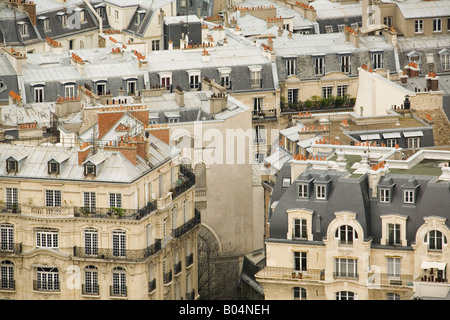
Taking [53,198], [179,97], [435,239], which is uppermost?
[179,97]

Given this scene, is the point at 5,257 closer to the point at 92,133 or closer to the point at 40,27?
the point at 92,133

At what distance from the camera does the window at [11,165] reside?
98.8 m

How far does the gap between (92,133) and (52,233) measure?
7.46 meters

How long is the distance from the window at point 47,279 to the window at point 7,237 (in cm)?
183

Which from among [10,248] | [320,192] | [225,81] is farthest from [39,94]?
[320,192]

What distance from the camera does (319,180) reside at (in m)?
93.0

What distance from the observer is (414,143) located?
10638 cm

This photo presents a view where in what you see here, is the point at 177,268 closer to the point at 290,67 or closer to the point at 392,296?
the point at 392,296

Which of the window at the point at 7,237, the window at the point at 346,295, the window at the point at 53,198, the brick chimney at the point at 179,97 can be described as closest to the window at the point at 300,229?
the window at the point at 346,295

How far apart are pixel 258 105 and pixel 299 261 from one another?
1301 inches

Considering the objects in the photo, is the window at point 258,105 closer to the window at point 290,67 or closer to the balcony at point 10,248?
the window at point 290,67

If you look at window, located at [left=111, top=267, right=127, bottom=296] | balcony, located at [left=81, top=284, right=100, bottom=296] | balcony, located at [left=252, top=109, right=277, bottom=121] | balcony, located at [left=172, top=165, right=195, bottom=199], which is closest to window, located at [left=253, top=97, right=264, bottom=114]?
balcony, located at [left=252, top=109, right=277, bottom=121]

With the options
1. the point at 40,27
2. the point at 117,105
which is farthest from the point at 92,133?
the point at 40,27

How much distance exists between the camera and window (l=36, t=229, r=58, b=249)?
98.0m
